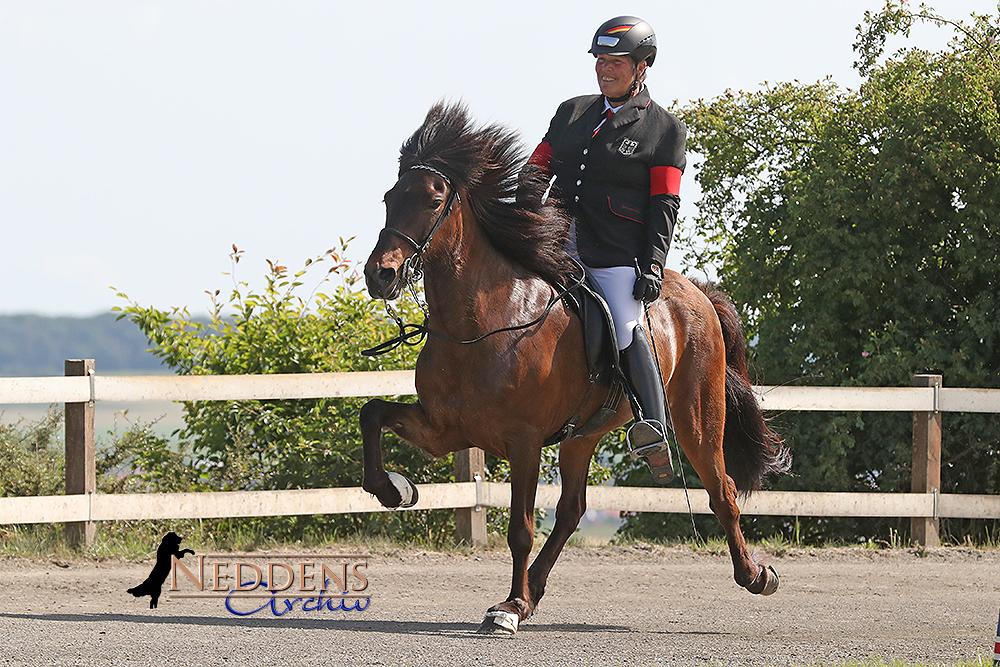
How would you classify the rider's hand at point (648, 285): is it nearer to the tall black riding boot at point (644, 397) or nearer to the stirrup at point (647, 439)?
the tall black riding boot at point (644, 397)

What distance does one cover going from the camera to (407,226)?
17.2ft

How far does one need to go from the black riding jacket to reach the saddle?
0.23 meters

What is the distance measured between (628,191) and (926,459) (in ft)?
16.5

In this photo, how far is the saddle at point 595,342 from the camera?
596 cm

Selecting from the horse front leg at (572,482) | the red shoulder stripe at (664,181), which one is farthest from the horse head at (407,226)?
the horse front leg at (572,482)

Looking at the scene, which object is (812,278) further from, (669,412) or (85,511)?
(85,511)

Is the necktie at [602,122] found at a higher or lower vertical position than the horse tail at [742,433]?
higher

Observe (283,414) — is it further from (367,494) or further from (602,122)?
(602,122)

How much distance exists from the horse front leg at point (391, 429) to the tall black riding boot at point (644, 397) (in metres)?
1.09

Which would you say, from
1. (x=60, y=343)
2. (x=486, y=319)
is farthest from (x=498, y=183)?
(x=60, y=343)

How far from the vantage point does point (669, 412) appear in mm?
6527

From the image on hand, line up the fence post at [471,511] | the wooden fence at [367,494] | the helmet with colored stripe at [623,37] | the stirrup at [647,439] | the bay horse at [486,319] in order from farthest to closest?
the fence post at [471,511]
the wooden fence at [367,494]
the helmet with colored stripe at [623,37]
the stirrup at [647,439]
the bay horse at [486,319]

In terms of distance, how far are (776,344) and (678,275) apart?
4.90 metres

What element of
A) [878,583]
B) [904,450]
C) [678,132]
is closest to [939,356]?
[904,450]
